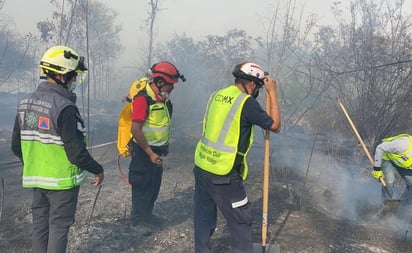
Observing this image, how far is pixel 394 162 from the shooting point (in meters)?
4.92

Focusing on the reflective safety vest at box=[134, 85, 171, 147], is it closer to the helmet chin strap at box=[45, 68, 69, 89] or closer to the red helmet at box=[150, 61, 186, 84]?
the red helmet at box=[150, 61, 186, 84]

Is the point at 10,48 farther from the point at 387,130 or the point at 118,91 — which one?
the point at 387,130

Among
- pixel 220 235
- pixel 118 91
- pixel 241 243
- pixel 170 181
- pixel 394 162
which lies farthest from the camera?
pixel 118 91

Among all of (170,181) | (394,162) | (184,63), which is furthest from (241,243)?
(184,63)

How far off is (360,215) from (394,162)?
1.02 metres

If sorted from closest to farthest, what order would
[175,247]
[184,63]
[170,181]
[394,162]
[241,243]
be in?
[241,243]
[175,247]
[394,162]
[170,181]
[184,63]

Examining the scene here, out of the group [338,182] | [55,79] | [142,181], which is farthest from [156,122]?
[338,182]

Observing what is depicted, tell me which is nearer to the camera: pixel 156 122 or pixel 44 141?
pixel 44 141

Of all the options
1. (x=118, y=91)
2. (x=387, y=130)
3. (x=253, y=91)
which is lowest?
(x=118, y=91)

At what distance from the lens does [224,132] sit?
3092mm

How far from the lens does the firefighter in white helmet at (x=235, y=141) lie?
9.96 ft

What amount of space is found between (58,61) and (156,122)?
63.5 inches

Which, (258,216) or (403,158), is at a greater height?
(403,158)

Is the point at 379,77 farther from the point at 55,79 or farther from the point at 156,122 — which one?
the point at 55,79
